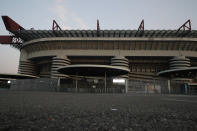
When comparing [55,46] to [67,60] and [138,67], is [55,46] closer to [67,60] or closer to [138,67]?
[67,60]

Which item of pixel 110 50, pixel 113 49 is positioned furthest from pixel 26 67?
pixel 113 49

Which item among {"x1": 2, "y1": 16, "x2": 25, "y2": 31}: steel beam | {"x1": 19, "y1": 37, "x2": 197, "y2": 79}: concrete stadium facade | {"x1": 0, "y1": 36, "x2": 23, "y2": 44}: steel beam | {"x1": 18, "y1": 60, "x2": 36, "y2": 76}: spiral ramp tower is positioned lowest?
{"x1": 18, "y1": 60, "x2": 36, "y2": 76}: spiral ramp tower

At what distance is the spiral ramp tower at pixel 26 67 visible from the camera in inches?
1999

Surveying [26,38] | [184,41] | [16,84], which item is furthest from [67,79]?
[184,41]

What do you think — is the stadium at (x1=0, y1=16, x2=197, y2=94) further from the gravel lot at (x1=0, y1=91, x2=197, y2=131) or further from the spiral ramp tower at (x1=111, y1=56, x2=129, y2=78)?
the gravel lot at (x1=0, y1=91, x2=197, y2=131)

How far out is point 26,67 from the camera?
169ft

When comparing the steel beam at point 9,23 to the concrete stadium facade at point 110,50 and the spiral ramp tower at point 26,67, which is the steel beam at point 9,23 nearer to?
the concrete stadium facade at point 110,50

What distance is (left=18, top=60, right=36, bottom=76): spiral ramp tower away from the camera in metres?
50.8

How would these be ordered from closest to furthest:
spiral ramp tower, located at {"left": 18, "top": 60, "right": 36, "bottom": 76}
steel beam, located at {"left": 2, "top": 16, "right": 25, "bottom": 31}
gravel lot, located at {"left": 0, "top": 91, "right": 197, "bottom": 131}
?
gravel lot, located at {"left": 0, "top": 91, "right": 197, "bottom": 131}
steel beam, located at {"left": 2, "top": 16, "right": 25, "bottom": 31}
spiral ramp tower, located at {"left": 18, "top": 60, "right": 36, "bottom": 76}

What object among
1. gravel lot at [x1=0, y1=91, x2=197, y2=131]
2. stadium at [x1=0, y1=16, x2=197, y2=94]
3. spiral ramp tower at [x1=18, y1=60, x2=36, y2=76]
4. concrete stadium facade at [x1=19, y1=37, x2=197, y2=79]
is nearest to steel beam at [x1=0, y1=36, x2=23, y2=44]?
stadium at [x1=0, y1=16, x2=197, y2=94]

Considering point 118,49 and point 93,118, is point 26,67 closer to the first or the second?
point 118,49

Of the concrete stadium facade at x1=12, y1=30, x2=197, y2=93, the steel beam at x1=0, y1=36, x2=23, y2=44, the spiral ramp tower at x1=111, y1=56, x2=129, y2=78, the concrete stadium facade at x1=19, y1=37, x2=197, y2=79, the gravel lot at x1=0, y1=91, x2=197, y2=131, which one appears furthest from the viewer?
the steel beam at x1=0, y1=36, x2=23, y2=44

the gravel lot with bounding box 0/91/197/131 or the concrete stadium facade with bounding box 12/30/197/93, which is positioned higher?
the concrete stadium facade with bounding box 12/30/197/93

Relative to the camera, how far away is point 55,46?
1907 inches
